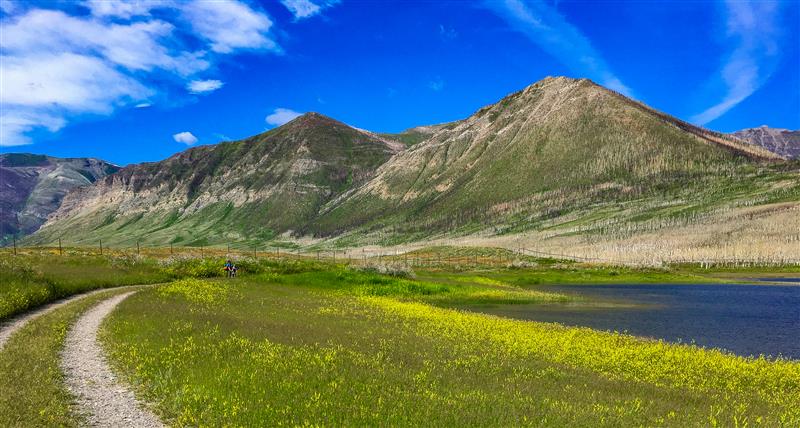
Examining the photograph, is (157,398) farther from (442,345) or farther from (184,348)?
(442,345)

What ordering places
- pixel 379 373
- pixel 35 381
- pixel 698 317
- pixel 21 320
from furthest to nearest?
pixel 698 317
pixel 21 320
pixel 379 373
pixel 35 381

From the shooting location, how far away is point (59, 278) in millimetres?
47500

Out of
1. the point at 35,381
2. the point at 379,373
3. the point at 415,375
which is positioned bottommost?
the point at 415,375

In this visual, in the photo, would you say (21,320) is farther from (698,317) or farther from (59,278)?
(698,317)

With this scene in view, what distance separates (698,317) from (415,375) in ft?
150

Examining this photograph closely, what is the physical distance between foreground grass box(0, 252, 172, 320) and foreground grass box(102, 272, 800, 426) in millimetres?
7440

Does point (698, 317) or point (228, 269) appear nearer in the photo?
point (698, 317)

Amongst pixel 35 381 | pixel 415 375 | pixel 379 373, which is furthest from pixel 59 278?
pixel 415 375

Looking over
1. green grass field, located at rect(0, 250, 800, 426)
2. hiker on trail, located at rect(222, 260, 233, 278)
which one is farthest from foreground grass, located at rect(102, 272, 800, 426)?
hiker on trail, located at rect(222, 260, 233, 278)

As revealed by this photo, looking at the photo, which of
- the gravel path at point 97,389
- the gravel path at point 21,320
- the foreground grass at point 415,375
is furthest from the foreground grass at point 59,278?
the gravel path at point 97,389

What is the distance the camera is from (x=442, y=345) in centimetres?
2628

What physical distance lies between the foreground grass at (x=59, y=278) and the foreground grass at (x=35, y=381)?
9.01 metres

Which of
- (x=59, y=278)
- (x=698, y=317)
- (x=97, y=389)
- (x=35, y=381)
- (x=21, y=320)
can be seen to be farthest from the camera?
(x=698, y=317)

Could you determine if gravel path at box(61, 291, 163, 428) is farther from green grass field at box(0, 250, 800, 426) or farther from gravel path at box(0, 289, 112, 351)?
gravel path at box(0, 289, 112, 351)
